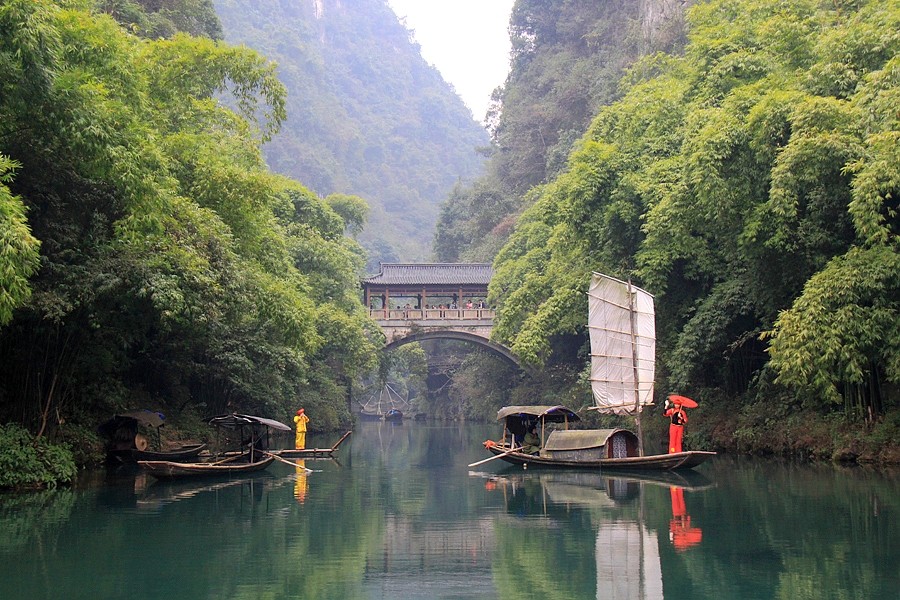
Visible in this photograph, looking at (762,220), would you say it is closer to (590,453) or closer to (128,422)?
(590,453)

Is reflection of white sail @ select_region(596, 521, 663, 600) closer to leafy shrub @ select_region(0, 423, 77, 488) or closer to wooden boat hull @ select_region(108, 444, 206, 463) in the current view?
leafy shrub @ select_region(0, 423, 77, 488)

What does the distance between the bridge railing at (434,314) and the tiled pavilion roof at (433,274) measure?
188 cm

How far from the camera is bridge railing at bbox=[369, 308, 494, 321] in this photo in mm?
35188

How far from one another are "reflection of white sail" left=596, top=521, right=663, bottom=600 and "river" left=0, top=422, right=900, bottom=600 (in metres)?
0.02

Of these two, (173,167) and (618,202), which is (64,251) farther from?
(618,202)

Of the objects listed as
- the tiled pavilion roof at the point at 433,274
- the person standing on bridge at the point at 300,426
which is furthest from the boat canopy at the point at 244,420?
the tiled pavilion roof at the point at 433,274

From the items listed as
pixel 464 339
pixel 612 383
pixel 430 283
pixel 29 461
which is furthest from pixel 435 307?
pixel 29 461

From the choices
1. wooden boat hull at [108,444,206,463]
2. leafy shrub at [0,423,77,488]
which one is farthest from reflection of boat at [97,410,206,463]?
leafy shrub at [0,423,77,488]

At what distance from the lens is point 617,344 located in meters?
16.3

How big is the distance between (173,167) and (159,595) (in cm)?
1032

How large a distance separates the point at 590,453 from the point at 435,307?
22.6m

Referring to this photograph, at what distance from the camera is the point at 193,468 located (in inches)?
513

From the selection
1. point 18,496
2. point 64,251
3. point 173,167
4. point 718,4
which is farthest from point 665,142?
point 18,496

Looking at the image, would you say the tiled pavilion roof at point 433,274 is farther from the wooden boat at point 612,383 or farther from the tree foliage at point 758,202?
the wooden boat at point 612,383
